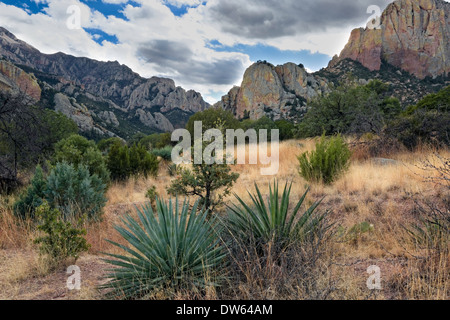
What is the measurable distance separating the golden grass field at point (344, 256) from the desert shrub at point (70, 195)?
50 cm

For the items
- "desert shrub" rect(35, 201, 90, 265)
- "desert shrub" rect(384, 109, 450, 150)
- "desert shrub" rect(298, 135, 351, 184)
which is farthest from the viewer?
"desert shrub" rect(384, 109, 450, 150)

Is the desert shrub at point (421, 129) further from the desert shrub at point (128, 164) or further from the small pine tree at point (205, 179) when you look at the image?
the desert shrub at point (128, 164)

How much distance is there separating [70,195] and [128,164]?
505 centimetres

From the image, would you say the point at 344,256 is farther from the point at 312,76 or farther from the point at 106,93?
the point at 106,93

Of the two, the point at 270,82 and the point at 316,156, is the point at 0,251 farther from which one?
the point at 270,82

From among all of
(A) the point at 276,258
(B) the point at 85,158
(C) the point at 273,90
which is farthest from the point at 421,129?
(C) the point at 273,90

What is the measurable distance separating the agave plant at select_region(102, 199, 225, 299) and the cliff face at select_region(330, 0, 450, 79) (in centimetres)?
10792

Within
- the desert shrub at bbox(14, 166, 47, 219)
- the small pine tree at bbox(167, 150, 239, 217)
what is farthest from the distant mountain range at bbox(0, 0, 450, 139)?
the small pine tree at bbox(167, 150, 239, 217)

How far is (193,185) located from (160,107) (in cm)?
13516

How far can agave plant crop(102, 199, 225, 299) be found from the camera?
2227mm

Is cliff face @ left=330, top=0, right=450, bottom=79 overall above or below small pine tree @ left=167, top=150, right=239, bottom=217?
above

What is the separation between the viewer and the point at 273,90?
94.2 meters

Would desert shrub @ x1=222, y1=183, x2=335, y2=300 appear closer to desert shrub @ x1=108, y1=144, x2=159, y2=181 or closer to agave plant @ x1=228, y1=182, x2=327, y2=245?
agave plant @ x1=228, y1=182, x2=327, y2=245

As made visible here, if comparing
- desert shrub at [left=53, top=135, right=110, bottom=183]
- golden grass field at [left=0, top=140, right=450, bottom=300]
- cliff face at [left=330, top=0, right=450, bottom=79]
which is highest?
cliff face at [left=330, top=0, right=450, bottom=79]
